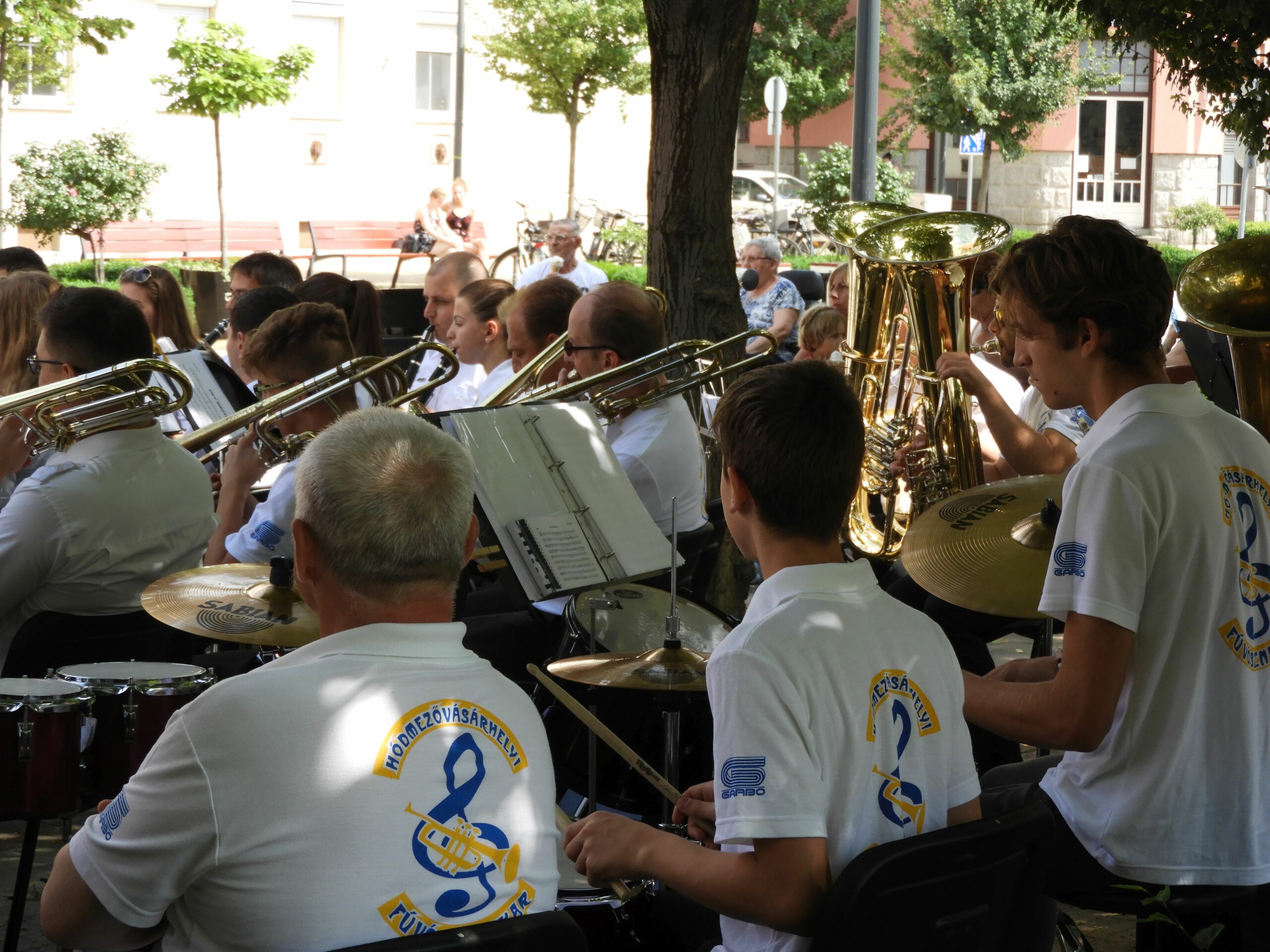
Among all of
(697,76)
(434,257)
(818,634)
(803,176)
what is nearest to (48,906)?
(818,634)

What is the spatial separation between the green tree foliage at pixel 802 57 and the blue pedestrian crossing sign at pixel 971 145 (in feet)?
13.9

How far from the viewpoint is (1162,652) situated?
7.25ft

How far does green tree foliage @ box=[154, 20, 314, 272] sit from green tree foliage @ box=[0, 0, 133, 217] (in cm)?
190

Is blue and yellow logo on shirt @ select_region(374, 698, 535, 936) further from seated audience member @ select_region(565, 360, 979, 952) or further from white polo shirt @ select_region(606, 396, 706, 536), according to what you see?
white polo shirt @ select_region(606, 396, 706, 536)

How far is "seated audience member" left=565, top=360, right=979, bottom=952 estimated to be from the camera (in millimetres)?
1735

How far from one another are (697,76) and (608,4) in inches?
667

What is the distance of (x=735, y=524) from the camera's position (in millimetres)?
1972

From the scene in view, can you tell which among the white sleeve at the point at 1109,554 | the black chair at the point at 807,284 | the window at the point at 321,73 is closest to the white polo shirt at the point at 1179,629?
the white sleeve at the point at 1109,554

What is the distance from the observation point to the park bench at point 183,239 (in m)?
21.5

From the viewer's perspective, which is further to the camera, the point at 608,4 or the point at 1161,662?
the point at 608,4

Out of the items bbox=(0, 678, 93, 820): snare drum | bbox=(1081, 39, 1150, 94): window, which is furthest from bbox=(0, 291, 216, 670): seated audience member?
bbox=(1081, 39, 1150, 94): window

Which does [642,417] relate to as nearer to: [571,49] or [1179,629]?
[1179,629]

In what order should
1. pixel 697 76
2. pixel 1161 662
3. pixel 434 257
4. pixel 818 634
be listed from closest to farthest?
pixel 818 634, pixel 1161 662, pixel 697 76, pixel 434 257

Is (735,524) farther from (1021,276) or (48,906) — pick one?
(48,906)
